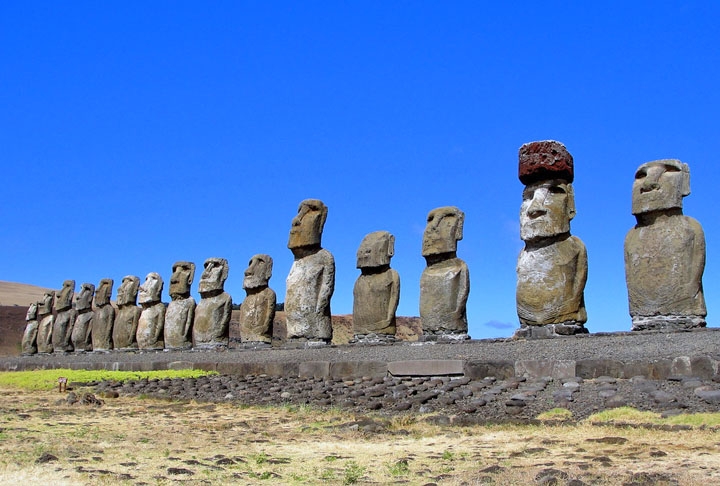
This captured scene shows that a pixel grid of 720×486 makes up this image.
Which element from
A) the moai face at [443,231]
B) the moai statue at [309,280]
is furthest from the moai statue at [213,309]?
the moai face at [443,231]

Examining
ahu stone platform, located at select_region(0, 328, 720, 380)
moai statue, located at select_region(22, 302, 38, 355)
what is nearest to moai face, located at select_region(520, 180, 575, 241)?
ahu stone platform, located at select_region(0, 328, 720, 380)

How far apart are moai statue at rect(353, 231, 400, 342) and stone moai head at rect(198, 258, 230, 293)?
5.80 meters

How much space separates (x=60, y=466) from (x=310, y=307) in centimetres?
1145

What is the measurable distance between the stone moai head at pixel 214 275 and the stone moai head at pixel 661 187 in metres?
11.8

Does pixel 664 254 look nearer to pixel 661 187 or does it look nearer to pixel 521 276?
pixel 661 187

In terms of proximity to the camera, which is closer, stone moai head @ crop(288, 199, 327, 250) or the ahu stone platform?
the ahu stone platform

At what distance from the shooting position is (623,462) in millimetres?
5703

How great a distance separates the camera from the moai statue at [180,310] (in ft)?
72.3

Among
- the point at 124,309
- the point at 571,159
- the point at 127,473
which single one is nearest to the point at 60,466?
the point at 127,473

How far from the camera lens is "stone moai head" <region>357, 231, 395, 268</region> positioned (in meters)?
16.2

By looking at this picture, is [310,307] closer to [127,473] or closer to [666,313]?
[666,313]

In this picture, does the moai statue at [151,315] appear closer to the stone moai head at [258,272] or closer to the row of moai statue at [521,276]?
the row of moai statue at [521,276]

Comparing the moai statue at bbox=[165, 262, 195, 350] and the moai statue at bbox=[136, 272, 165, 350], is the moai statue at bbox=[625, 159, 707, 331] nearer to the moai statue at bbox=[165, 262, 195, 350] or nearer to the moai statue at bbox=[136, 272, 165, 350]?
the moai statue at bbox=[165, 262, 195, 350]

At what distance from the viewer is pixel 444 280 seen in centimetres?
1466
